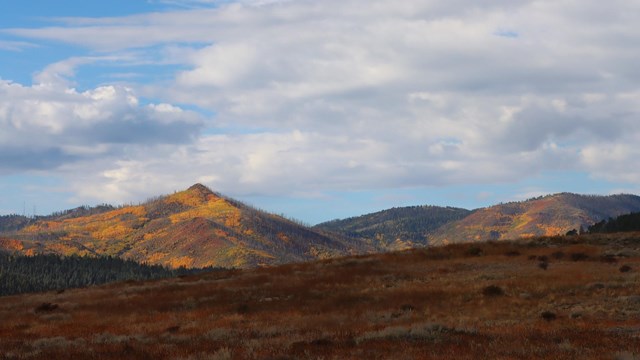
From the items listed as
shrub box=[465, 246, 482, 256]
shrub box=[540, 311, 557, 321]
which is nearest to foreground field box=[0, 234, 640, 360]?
shrub box=[540, 311, 557, 321]

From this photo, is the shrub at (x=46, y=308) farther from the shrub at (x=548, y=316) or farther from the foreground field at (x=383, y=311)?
the shrub at (x=548, y=316)

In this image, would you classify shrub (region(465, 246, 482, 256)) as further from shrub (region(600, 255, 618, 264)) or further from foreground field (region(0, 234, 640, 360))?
shrub (region(600, 255, 618, 264))

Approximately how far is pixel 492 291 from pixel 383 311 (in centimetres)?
711

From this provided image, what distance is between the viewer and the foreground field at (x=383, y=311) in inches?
693

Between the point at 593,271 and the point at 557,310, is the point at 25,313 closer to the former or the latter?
the point at 557,310

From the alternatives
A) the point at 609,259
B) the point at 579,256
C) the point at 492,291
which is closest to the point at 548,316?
the point at 492,291

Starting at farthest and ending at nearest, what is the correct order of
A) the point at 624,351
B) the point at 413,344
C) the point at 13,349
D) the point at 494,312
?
the point at 494,312 → the point at 13,349 → the point at 413,344 → the point at 624,351

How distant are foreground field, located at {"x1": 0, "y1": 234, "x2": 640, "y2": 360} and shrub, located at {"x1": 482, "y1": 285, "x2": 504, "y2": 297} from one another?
0.06 m

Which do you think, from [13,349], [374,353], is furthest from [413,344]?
[13,349]

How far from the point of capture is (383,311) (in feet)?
101

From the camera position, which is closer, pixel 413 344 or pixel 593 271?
pixel 413 344

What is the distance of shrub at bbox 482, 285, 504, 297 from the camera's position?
33.4 m

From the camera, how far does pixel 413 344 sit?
17766mm

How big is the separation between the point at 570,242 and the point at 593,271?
2326 centimetres
